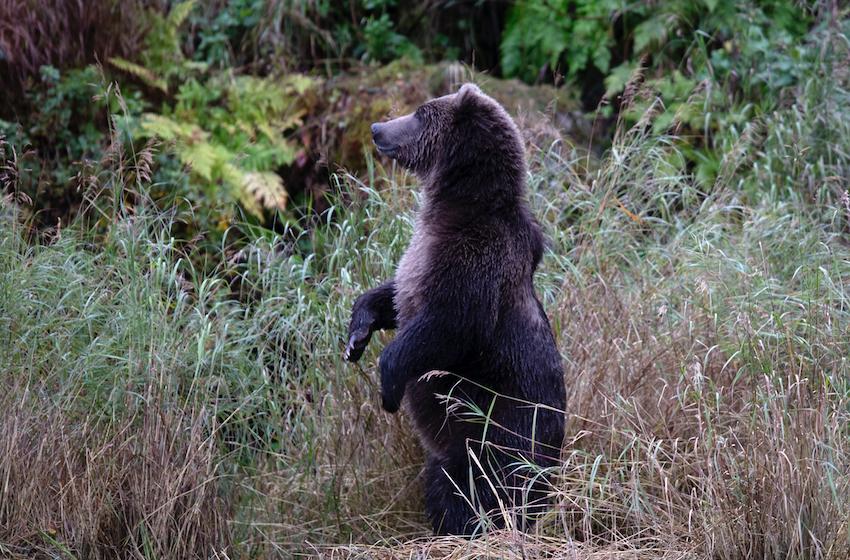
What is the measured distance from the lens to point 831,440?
3.57 m

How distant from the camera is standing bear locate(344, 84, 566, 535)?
372 centimetres

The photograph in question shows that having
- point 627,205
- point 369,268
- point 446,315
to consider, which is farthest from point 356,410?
point 627,205

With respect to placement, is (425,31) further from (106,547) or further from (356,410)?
(106,547)

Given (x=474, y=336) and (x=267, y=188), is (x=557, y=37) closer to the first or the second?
(x=267, y=188)

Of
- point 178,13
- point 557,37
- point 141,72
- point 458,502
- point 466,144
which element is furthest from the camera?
point 557,37

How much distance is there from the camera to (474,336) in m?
3.75

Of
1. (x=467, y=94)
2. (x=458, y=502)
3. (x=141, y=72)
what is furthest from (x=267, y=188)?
(x=458, y=502)

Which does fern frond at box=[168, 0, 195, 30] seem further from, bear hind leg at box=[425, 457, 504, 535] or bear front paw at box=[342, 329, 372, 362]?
bear hind leg at box=[425, 457, 504, 535]

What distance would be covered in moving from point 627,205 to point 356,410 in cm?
194

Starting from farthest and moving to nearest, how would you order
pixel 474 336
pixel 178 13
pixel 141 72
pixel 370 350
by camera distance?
pixel 178 13 < pixel 141 72 < pixel 370 350 < pixel 474 336

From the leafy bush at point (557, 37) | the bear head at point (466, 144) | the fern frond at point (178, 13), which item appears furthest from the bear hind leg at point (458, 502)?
the fern frond at point (178, 13)

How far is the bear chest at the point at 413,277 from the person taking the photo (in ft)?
12.5

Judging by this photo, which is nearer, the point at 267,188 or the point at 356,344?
the point at 356,344

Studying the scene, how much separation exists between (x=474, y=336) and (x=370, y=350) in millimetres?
1078
